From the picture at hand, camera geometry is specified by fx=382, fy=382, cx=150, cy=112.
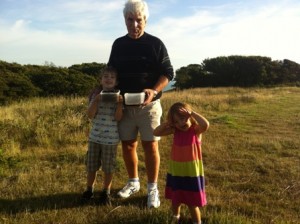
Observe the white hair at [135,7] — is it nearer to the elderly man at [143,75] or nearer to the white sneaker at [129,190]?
the elderly man at [143,75]

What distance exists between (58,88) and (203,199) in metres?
21.0

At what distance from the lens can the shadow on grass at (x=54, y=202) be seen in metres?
3.98

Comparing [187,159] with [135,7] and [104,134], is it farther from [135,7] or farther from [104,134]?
[135,7]

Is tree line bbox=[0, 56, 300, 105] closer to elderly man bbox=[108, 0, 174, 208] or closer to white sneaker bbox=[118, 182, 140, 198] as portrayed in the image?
white sneaker bbox=[118, 182, 140, 198]

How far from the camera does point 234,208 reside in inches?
162

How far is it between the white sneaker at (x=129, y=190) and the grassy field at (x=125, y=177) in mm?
71

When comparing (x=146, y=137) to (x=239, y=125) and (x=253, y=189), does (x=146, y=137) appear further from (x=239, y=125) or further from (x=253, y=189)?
(x=239, y=125)

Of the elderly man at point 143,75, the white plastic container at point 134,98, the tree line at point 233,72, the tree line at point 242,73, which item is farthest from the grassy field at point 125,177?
the tree line at point 242,73

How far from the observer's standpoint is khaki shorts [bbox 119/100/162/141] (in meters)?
4.07

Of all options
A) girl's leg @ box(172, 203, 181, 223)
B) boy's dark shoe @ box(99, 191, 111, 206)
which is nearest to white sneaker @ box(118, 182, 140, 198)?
boy's dark shoe @ box(99, 191, 111, 206)

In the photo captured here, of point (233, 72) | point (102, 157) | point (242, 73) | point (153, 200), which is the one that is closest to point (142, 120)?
point (102, 157)

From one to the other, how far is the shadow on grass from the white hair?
200 centimetres

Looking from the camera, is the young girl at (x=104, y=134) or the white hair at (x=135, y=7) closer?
the white hair at (x=135, y=7)

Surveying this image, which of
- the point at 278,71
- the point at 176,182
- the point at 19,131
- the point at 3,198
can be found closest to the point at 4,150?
the point at 19,131
